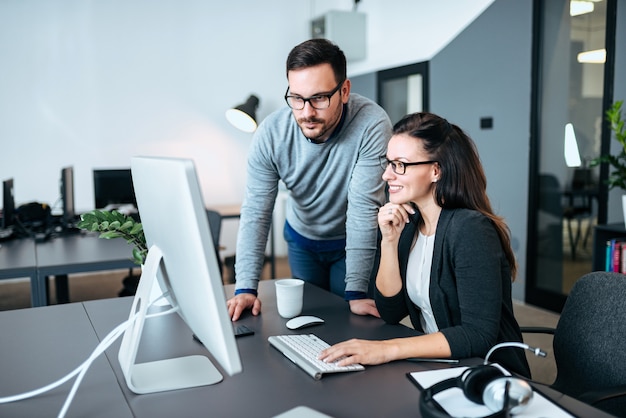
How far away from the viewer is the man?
68.4 inches

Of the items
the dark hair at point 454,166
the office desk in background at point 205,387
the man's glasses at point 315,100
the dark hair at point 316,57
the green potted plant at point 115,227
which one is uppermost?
the dark hair at point 316,57

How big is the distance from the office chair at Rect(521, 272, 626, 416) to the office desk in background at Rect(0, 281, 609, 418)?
42cm

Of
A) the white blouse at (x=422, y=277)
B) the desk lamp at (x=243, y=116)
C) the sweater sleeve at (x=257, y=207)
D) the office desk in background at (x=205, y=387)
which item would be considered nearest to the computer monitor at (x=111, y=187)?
the desk lamp at (x=243, y=116)

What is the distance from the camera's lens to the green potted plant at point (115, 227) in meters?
1.49

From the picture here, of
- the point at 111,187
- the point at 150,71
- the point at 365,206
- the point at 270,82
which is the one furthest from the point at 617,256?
the point at 150,71

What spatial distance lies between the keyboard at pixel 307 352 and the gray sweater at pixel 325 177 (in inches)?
16.7

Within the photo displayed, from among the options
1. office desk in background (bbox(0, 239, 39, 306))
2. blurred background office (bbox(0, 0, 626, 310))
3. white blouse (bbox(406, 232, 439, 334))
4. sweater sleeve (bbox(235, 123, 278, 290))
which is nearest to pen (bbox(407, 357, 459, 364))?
white blouse (bbox(406, 232, 439, 334))

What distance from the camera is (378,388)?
113 centimetres

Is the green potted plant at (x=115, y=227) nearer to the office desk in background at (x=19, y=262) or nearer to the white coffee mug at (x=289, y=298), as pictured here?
the white coffee mug at (x=289, y=298)

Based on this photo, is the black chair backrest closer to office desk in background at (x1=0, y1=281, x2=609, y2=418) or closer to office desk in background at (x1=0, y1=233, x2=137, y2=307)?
office desk in background at (x1=0, y1=281, x2=609, y2=418)

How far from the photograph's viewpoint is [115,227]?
152 centimetres

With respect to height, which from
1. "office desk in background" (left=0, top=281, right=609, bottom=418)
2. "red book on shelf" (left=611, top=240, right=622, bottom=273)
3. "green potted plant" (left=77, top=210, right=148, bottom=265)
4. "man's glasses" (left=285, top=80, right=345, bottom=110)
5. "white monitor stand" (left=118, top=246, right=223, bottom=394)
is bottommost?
"red book on shelf" (left=611, top=240, right=622, bottom=273)

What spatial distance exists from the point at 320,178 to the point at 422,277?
63 centimetres

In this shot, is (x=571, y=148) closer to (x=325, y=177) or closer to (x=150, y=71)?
(x=325, y=177)
